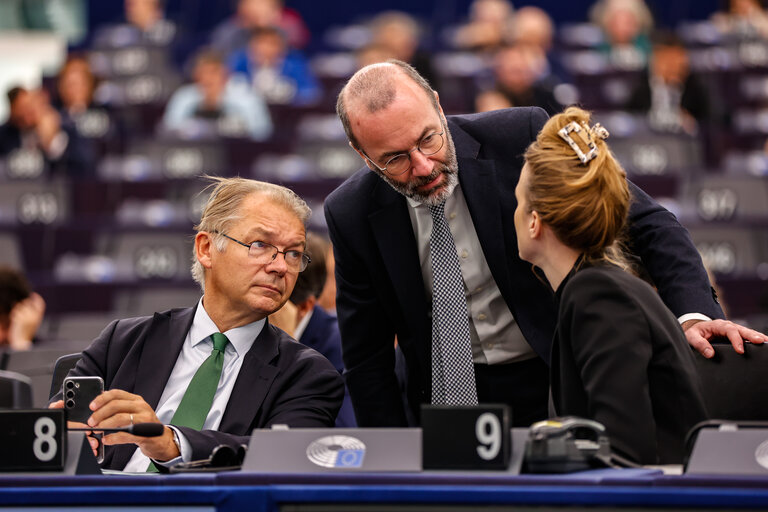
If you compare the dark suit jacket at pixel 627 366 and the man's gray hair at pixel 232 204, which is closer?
the dark suit jacket at pixel 627 366

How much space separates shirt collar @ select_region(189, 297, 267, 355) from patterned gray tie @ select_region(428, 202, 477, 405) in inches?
17.6

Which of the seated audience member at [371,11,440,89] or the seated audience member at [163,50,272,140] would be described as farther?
the seated audience member at [371,11,440,89]

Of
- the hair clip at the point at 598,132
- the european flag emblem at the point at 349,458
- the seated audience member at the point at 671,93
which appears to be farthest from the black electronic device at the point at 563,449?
the seated audience member at the point at 671,93

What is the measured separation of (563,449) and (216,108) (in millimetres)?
8185

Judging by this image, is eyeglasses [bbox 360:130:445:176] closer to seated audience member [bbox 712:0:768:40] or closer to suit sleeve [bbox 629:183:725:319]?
suit sleeve [bbox 629:183:725:319]

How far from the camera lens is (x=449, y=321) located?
2742 mm

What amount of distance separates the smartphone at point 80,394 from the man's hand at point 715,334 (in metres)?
1.24

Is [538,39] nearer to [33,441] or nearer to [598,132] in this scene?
[598,132]

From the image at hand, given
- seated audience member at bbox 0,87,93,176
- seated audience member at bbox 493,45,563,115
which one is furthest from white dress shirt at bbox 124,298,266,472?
seated audience member at bbox 0,87,93,176

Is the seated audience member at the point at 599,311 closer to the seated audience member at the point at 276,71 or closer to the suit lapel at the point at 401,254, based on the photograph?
the suit lapel at the point at 401,254

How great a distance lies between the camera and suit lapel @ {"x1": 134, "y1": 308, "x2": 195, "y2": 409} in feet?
8.54

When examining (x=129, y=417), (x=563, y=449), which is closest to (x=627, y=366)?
(x=563, y=449)

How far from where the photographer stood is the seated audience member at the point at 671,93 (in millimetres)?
9555

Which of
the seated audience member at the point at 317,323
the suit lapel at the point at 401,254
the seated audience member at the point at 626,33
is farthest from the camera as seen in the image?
the seated audience member at the point at 626,33
